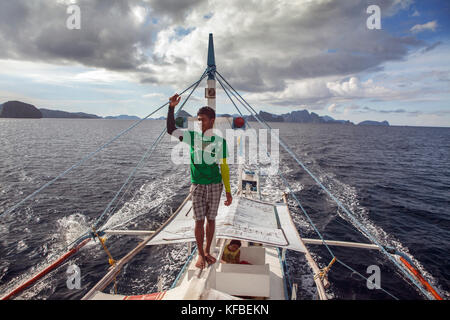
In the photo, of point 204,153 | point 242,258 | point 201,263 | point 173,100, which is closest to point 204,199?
point 204,153

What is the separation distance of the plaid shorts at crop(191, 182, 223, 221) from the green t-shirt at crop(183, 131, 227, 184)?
0.53 feet

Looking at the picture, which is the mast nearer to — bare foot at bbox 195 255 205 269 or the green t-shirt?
the green t-shirt

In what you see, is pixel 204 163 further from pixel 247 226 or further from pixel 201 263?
pixel 247 226

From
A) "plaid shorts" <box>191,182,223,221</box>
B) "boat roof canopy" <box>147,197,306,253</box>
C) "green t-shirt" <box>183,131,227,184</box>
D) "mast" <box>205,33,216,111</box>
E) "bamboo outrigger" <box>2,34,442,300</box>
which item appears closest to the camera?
"bamboo outrigger" <box>2,34,442,300</box>

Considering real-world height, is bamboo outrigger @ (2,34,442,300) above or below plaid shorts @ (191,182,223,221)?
below

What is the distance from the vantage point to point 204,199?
4793 millimetres

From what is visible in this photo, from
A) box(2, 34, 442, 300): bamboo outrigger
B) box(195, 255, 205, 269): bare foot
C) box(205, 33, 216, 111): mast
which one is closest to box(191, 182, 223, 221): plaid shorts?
box(195, 255, 205, 269): bare foot

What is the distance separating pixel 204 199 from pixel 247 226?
3686 mm

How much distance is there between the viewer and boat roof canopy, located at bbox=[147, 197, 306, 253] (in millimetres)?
6961

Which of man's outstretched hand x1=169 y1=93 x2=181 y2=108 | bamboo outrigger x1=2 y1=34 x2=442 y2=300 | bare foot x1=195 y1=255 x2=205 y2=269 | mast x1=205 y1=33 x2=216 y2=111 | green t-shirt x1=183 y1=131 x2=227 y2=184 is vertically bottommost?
bamboo outrigger x1=2 y1=34 x2=442 y2=300

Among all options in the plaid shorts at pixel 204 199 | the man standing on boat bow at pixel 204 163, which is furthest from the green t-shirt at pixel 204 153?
the plaid shorts at pixel 204 199

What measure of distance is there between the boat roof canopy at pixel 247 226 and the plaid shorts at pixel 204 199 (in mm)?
2196
